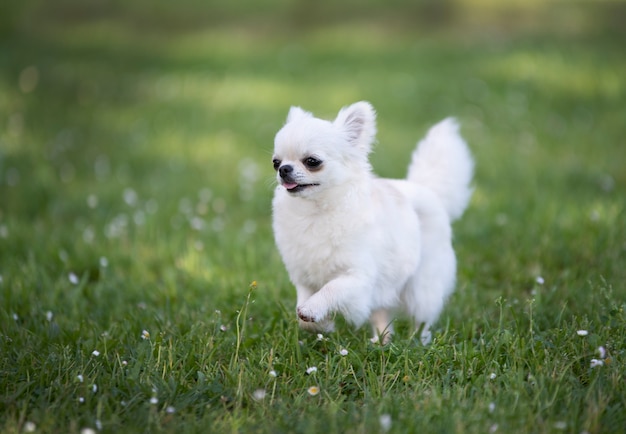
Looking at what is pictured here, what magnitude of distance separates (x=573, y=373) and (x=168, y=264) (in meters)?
2.79

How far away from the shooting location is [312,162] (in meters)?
3.34

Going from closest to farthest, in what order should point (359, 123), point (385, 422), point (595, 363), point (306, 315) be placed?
point (385, 422), point (595, 363), point (306, 315), point (359, 123)

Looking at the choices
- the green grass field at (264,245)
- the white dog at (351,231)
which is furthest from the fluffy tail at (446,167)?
the green grass field at (264,245)

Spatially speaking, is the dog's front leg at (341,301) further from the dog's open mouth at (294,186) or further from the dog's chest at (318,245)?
the dog's open mouth at (294,186)

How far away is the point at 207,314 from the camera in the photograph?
391cm

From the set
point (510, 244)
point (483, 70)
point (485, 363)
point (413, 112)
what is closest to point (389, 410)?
point (485, 363)

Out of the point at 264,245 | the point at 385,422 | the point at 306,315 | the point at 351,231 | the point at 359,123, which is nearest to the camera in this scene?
the point at 385,422

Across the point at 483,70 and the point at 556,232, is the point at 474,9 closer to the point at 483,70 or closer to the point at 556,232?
the point at 483,70

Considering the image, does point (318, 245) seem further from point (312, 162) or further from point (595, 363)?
point (595, 363)

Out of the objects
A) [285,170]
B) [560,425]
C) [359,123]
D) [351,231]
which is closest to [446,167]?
[359,123]

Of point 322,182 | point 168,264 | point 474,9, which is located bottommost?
point 168,264

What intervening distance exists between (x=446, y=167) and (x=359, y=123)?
30.1 inches

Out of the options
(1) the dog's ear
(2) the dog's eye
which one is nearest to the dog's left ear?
(1) the dog's ear

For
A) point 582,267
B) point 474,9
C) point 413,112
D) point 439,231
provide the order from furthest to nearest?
point 474,9 → point 413,112 → point 582,267 → point 439,231
